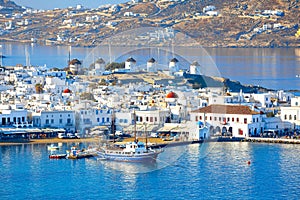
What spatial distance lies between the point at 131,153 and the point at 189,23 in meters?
46.4

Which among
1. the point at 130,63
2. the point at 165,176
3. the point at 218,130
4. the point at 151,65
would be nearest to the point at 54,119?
the point at 218,130

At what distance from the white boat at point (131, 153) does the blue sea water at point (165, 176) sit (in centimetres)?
12

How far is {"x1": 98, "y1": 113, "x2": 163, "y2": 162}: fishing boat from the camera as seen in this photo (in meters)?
14.5

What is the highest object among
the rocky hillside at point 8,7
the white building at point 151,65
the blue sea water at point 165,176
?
the rocky hillside at point 8,7

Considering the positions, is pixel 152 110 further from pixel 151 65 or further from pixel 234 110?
pixel 151 65

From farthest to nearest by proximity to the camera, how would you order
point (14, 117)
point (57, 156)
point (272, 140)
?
point (14, 117) → point (272, 140) → point (57, 156)

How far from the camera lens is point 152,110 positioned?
56.7 feet

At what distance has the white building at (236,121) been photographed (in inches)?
691

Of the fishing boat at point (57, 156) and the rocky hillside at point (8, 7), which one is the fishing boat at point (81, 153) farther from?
the rocky hillside at point (8, 7)

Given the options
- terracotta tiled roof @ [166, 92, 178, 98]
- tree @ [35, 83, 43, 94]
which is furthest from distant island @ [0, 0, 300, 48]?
terracotta tiled roof @ [166, 92, 178, 98]

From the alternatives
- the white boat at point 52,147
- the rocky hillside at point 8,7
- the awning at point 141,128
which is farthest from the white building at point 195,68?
the rocky hillside at point 8,7

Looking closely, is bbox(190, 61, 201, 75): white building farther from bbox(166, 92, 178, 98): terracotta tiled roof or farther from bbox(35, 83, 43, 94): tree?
bbox(166, 92, 178, 98): terracotta tiled roof

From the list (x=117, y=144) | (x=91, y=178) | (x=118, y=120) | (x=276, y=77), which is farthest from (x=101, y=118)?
(x=276, y=77)

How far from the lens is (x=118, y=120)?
17.3 meters
